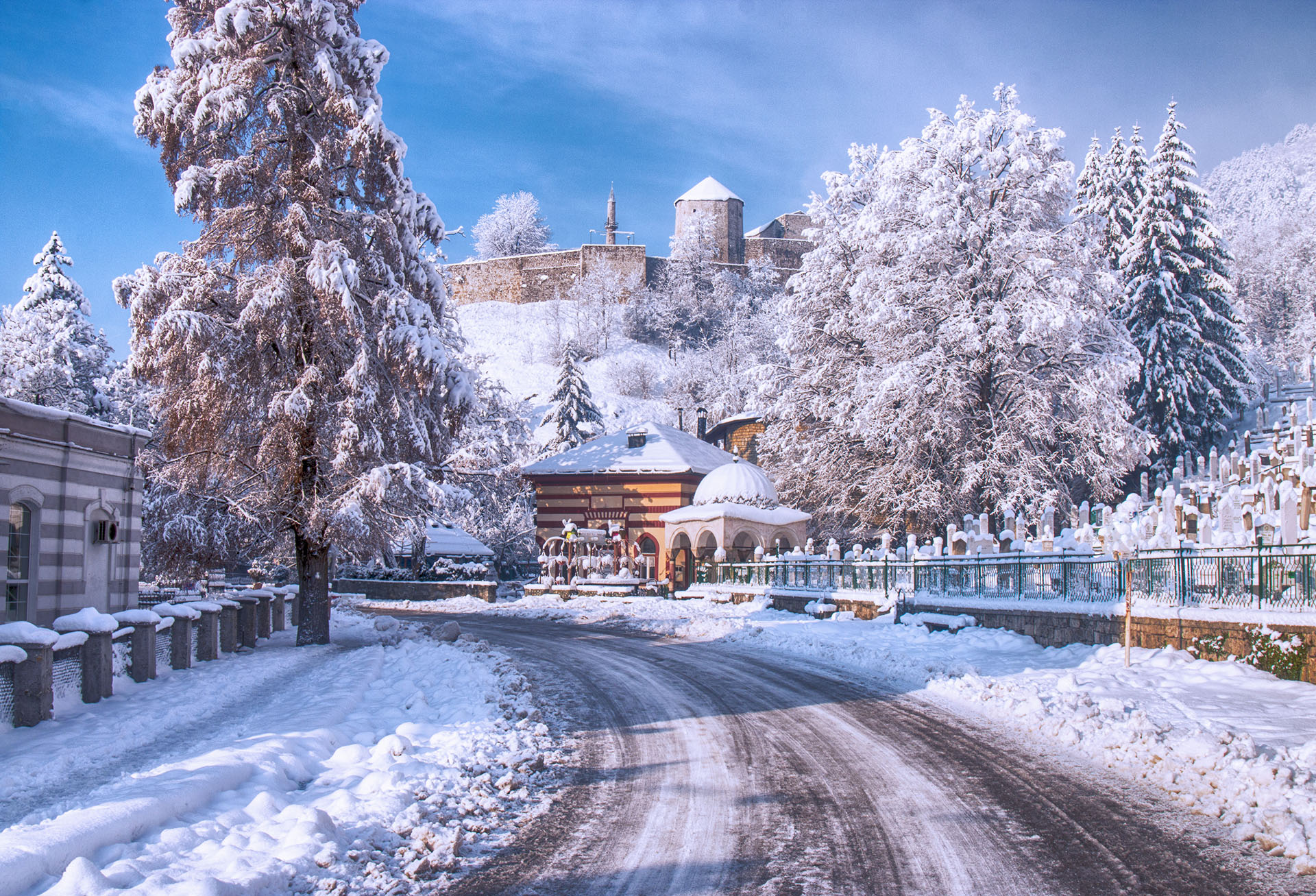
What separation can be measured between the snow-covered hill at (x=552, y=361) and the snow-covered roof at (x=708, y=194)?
20.1m

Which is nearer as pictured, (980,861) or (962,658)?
(980,861)

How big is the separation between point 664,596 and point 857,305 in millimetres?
12227

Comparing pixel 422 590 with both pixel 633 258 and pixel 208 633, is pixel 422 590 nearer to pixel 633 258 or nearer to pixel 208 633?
pixel 208 633

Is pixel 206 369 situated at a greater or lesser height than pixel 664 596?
greater

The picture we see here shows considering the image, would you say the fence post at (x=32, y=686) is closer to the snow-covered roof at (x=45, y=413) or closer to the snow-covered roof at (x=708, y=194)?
the snow-covered roof at (x=45, y=413)

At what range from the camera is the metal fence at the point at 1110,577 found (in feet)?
36.7

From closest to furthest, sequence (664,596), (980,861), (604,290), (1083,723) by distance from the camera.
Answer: (980,861) → (1083,723) → (664,596) → (604,290)

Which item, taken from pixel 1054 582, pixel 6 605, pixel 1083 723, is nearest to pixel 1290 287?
pixel 1054 582

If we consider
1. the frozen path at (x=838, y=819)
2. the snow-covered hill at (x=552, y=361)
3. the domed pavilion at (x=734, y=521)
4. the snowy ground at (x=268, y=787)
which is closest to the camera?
the snowy ground at (x=268, y=787)

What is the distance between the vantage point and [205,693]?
444 inches

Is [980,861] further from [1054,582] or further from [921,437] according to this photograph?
[921,437]

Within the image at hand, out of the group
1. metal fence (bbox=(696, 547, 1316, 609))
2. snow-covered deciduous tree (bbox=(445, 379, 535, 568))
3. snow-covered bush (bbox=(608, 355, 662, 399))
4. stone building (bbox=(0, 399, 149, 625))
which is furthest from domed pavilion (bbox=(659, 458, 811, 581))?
snow-covered bush (bbox=(608, 355, 662, 399))

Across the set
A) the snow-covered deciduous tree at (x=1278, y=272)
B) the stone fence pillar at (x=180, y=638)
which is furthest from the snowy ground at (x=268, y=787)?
the snow-covered deciduous tree at (x=1278, y=272)

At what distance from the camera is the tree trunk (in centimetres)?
1778
